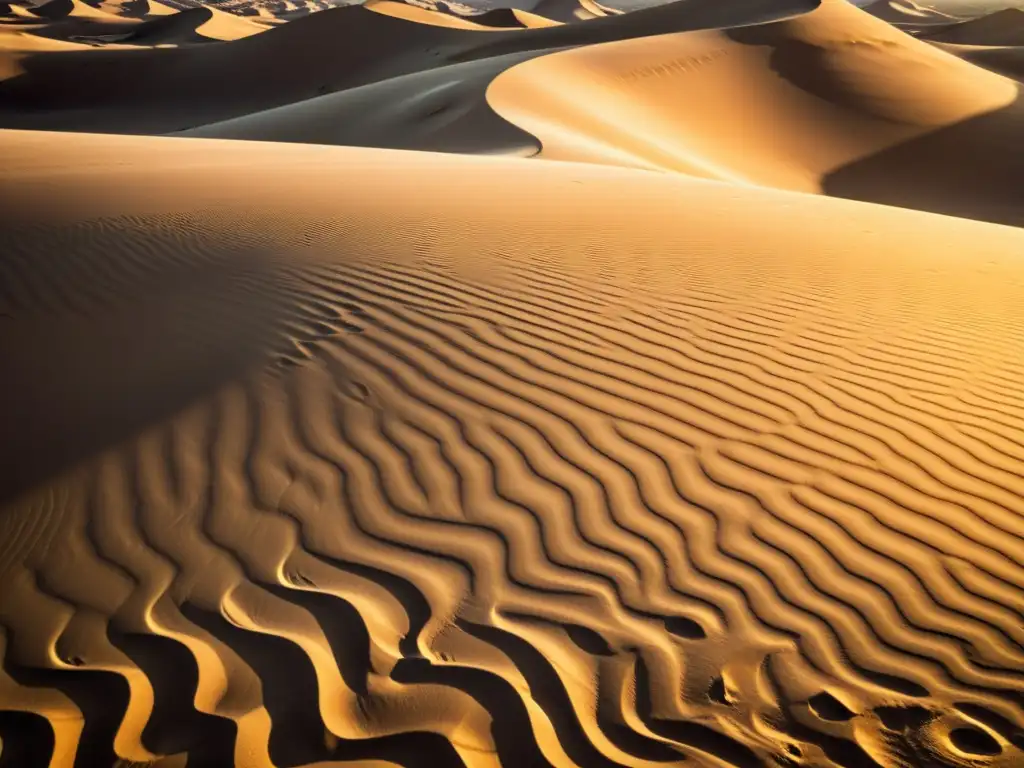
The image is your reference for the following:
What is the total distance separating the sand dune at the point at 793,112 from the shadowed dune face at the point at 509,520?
10895mm

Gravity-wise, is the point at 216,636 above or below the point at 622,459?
below

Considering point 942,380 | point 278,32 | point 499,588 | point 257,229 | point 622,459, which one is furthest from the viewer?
point 278,32

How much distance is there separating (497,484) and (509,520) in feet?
0.79

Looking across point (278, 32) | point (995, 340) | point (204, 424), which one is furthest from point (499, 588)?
point (278, 32)

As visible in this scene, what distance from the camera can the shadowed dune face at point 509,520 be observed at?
2303 millimetres

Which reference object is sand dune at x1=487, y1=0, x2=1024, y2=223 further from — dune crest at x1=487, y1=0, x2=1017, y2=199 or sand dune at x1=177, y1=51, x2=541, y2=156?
sand dune at x1=177, y1=51, x2=541, y2=156

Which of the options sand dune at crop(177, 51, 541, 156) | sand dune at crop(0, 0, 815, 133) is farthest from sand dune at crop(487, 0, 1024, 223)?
sand dune at crop(0, 0, 815, 133)

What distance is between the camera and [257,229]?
647cm

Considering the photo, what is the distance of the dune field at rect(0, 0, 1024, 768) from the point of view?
7.60 ft

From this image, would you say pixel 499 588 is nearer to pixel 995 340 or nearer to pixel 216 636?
pixel 216 636

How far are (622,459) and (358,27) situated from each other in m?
41.2

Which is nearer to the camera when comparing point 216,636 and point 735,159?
point 216,636

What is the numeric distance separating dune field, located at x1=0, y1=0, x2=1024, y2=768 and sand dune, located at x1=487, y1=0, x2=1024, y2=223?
958 centimetres

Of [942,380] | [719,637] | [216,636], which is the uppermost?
[942,380]
